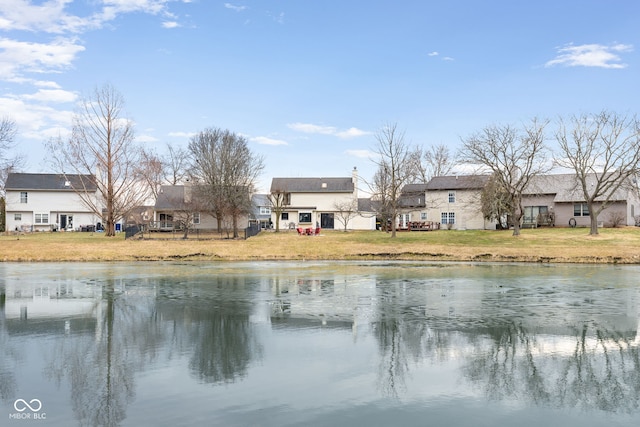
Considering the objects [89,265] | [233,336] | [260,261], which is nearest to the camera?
[233,336]

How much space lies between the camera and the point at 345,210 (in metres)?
71.9

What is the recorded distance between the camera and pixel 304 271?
92.2ft

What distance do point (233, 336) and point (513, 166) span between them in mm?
42930

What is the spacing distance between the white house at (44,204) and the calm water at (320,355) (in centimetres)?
5587

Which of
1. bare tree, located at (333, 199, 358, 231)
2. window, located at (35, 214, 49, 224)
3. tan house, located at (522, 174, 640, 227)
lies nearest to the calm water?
tan house, located at (522, 174, 640, 227)

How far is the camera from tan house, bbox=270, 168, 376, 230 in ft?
242

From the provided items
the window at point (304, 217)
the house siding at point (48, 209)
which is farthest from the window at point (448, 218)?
the house siding at point (48, 209)

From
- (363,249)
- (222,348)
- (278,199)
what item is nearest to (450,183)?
(278,199)

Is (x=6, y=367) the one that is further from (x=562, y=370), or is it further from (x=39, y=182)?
(x=39, y=182)

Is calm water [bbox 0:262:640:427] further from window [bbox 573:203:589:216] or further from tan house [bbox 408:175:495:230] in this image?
tan house [bbox 408:175:495:230]

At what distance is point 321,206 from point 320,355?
6347 centimetres

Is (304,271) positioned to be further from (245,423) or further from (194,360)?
(245,423)

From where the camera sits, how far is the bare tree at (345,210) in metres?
71.5

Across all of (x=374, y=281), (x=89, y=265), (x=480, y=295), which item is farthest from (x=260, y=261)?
(x=480, y=295)
